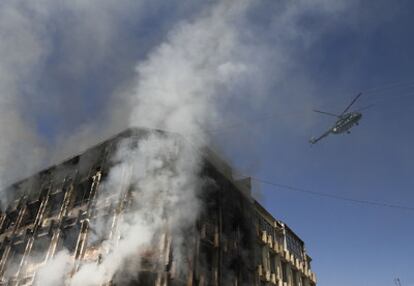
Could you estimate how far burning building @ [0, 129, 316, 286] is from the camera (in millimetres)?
13211

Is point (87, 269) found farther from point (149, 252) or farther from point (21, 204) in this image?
point (21, 204)

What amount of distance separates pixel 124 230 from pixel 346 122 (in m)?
14.3

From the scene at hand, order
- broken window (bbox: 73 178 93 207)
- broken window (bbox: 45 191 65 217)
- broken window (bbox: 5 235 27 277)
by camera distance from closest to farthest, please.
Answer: broken window (bbox: 73 178 93 207) → broken window (bbox: 5 235 27 277) → broken window (bbox: 45 191 65 217)

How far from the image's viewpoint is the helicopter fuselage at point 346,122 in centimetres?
1964

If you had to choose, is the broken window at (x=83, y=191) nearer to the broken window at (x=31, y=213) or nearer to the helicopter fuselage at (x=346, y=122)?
the broken window at (x=31, y=213)

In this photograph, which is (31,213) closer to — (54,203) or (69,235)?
(54,203)

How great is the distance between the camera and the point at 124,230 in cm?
1356

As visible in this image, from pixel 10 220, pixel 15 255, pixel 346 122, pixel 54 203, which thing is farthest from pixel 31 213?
pixel 346 122

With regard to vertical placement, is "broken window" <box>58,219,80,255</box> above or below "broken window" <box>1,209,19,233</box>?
below

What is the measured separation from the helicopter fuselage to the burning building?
21.5 feet

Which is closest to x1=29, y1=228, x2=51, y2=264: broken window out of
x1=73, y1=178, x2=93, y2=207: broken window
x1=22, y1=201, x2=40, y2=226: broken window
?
x1=22, y1=201, x2=40, y2=226: broken window

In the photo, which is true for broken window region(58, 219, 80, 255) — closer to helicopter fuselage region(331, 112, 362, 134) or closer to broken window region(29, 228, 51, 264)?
broken window region(29, 228, 51, 264)

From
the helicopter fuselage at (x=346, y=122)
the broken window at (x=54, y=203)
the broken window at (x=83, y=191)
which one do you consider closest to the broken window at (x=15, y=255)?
the broken window at (x=54, y=203)

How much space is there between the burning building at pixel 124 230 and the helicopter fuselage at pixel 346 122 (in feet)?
21.5
